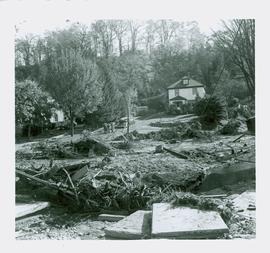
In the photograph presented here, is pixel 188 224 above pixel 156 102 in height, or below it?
below

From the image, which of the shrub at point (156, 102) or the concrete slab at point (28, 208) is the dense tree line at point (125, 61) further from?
the concrete slab at point (28, 208)

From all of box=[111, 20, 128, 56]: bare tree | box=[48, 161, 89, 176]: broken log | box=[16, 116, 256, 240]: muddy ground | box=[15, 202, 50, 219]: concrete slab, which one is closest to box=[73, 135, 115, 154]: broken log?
box=[16, 116, 256, 240]: muddy ground

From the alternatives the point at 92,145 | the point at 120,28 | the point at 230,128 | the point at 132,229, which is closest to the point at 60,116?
the point at 92,145

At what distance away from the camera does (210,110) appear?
10.7 m

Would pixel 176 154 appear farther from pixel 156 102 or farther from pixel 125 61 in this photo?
pixel 125 61

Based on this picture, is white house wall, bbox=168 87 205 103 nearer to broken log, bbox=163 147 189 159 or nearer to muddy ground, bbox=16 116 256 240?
muddy ground, bbox=16 116 256 240

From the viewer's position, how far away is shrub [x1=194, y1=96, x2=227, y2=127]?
393 inches

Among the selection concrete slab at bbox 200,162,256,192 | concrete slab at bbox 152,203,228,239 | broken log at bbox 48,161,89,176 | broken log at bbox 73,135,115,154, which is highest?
broken log at bbox 73,135,115,154

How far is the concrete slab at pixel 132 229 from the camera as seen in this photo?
17.6 feet

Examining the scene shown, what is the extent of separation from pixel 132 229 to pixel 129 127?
5.15 metres

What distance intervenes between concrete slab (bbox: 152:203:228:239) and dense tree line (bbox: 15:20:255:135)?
10.1ft

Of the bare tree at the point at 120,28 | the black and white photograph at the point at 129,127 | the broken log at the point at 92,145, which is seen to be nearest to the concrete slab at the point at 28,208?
the black and white photograph at the point at 129,127

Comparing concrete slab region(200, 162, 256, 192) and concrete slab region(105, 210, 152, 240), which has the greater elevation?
concrete slab region(200, 162, 256, 192)
